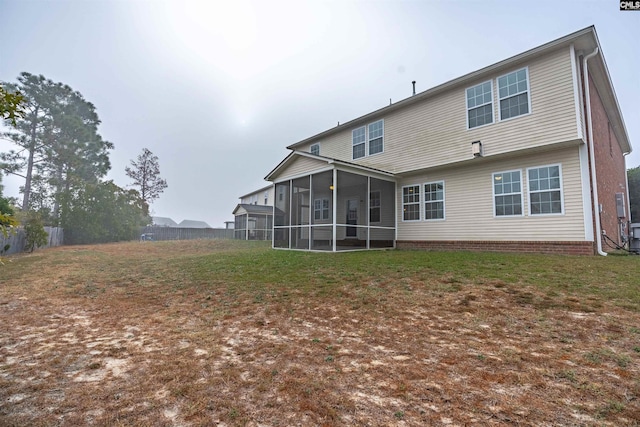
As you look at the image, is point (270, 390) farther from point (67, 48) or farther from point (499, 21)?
point (67, 48)

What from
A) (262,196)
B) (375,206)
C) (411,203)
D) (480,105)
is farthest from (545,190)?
(262,196)

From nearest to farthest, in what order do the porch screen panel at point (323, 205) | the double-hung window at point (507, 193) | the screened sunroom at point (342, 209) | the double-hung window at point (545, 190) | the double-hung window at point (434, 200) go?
the double-hung window at point (545, 190)
the double-hung window at point (507, 193)
the double-hung window at point (434, 200)
the screened sunroom at point (342, 209)
the porch screen panel at point (323, 205)

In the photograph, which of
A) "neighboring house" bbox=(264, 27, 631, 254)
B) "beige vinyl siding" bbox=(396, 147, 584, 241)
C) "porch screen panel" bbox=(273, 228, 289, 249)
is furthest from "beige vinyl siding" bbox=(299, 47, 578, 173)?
"porch screen panel" bbox=(273, 228, 289, 249)

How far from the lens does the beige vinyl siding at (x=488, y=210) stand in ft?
26.3

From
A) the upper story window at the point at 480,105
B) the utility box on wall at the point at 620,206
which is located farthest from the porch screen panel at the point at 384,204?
the utility box on wall at the point at 620,206

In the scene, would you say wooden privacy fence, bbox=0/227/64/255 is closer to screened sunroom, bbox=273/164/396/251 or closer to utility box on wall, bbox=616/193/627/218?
screened sunroom, bbox=273/164/396/251

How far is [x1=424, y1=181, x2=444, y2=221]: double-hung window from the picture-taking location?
10828 mm

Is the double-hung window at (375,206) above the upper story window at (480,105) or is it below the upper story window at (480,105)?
below

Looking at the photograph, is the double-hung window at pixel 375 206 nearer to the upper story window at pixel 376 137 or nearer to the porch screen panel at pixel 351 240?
the porch screen panel at pixel 351 240

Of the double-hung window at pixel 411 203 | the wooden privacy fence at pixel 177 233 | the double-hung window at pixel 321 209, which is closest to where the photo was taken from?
the double-hung window at pixel 411 203

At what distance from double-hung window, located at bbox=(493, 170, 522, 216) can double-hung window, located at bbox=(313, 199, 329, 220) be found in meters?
8.10

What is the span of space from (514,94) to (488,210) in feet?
11.9

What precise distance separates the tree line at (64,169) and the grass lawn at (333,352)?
17596 millimetres

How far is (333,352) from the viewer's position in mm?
2693
